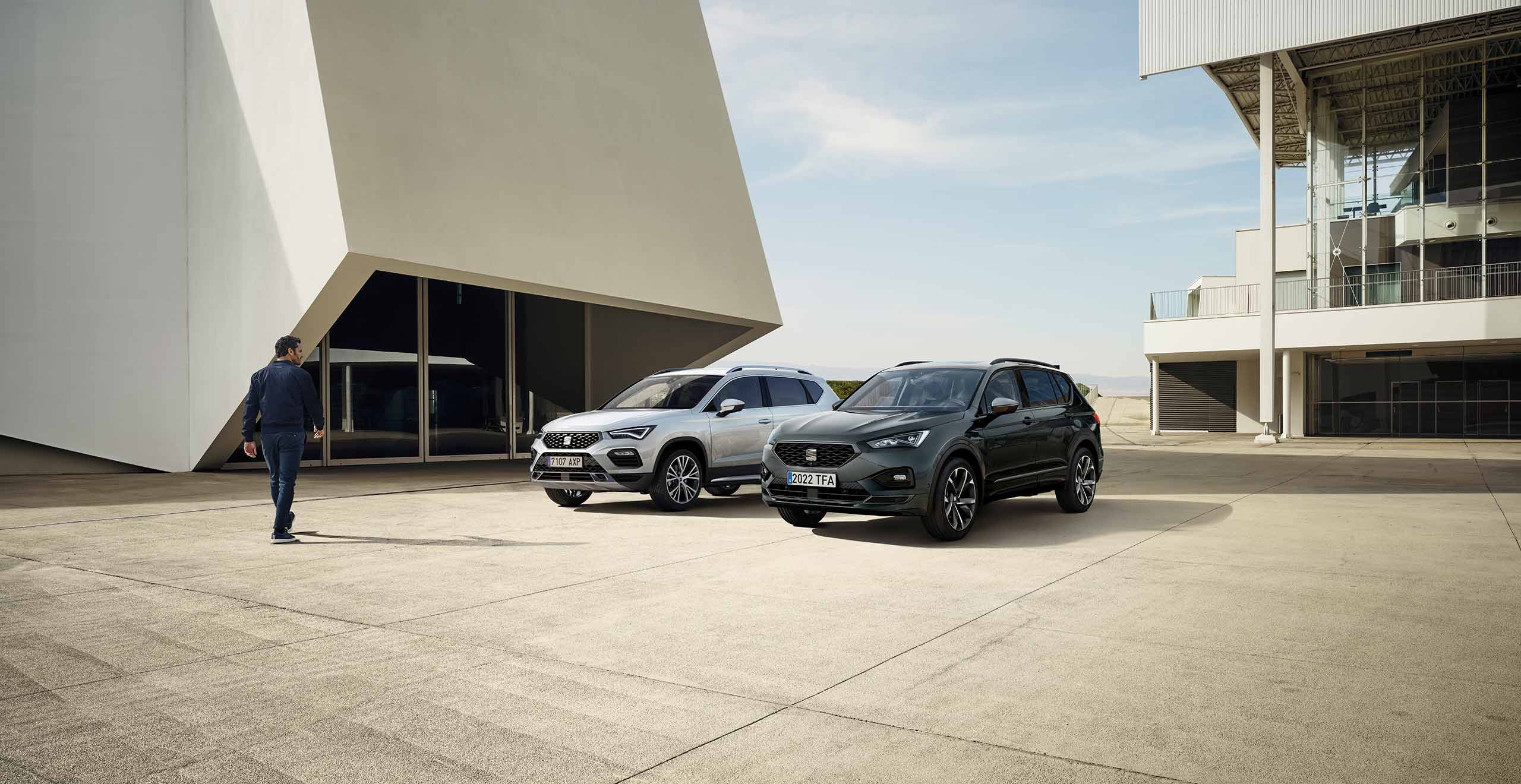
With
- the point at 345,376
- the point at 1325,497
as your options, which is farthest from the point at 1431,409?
the point at 345,376

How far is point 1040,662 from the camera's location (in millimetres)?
4863

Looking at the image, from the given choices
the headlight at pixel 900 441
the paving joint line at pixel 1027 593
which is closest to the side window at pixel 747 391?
the headlight at pixel 900 441

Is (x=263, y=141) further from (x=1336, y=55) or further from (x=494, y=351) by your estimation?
(x=1336, y=55)

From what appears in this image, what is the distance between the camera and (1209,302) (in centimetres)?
3378

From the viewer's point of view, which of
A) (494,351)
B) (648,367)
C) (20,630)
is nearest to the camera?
(20,630)

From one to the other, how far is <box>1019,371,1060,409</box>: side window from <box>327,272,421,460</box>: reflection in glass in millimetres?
13710

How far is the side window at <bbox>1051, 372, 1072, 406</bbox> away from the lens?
37.0 feet

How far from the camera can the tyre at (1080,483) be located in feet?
36.0

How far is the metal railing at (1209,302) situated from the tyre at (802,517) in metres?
27.2

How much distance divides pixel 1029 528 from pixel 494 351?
49.7 ft

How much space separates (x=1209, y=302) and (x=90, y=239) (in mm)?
31462

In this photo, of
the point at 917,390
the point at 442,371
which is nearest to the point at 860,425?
the point at 917,390

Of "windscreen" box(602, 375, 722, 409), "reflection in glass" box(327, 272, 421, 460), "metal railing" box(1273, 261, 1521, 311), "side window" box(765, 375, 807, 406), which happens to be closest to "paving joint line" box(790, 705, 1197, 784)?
"windscreen" box(602, 375, 722, 409)

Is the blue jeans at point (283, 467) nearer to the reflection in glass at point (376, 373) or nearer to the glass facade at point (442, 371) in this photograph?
the glass facade at point (442, 371)
